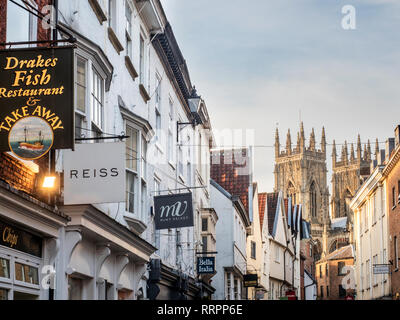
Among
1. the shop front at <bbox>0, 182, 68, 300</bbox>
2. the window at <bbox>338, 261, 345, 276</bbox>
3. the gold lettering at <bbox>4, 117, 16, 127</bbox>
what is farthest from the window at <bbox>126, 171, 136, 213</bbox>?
the window at <bbox>338, 261, 345, 276</bbox>

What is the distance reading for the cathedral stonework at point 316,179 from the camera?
175 metres

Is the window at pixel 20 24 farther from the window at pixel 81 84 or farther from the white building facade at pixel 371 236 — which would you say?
the white building facade at pixel 371 236

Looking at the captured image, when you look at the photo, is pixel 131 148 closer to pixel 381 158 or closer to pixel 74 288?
pixel 74 288

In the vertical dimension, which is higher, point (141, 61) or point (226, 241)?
point (141, 61)

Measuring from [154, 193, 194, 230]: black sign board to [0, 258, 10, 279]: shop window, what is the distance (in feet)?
31.5

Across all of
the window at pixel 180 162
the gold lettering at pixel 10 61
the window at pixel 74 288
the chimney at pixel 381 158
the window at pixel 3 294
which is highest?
the chimney at pixel 381 158

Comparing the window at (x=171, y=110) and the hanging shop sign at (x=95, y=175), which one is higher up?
the window at (x=171, y=110)

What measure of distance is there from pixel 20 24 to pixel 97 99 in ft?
13.7

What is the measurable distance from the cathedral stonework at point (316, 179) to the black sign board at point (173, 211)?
14974 cm

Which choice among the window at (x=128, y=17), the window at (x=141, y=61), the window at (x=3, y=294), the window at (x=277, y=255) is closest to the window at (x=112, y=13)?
the window at (x=128, y=17)

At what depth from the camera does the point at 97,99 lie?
1591 centimetres

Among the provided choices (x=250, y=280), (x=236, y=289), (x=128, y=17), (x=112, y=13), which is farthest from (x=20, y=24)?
(x=236, y=289)

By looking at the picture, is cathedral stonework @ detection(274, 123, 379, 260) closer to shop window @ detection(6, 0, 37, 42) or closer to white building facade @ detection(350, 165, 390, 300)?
white building facade @ detection(350, 165, 390, 300)
